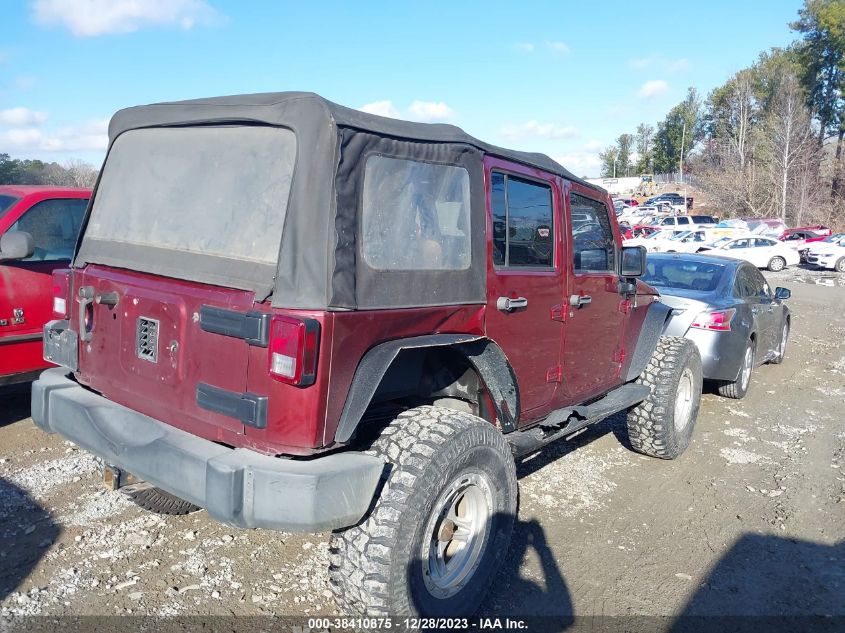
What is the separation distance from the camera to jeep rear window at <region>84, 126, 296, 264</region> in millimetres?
2789

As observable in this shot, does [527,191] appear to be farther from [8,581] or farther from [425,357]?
[8,581]

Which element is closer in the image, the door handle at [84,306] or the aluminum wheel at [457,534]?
the aluminum wheel at [457,534]

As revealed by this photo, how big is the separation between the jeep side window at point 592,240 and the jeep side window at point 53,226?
13.4 feet

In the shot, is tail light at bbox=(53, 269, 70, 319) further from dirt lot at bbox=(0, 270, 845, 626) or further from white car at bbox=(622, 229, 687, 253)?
white car at bbox=(622, 229, 687, 253)

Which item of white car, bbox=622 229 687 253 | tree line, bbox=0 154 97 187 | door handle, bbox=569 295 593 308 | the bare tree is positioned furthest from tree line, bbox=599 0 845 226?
door handle, bbox=569 295 593 308

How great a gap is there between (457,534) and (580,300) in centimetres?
172

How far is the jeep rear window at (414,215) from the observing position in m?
2.83

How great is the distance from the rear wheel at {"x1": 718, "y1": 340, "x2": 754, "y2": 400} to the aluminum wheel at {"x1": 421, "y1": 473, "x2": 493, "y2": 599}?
512 cm

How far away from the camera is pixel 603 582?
3.63 meters

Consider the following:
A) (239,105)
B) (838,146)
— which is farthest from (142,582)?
(838,146)

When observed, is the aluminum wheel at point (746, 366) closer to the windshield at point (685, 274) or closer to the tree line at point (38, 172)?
the windshield at point (685, 274)

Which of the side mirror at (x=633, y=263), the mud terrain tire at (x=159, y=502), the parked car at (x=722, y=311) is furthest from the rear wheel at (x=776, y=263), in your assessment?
the mud terrain tire at (x=159, y=502)

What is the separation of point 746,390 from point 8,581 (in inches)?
293

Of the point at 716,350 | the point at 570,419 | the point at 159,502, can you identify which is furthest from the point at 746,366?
the point at 159,502
